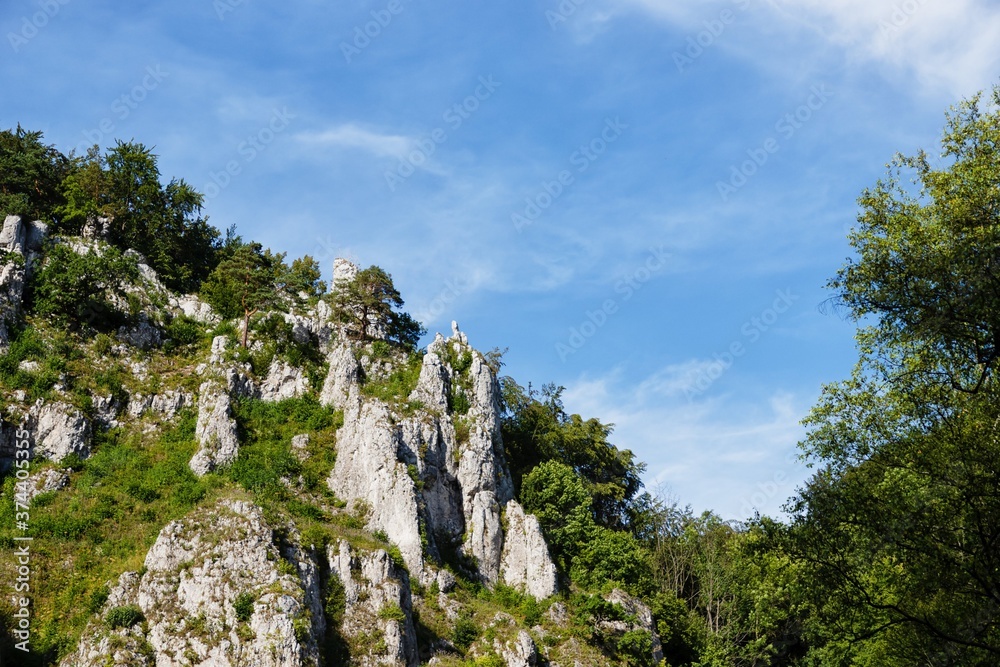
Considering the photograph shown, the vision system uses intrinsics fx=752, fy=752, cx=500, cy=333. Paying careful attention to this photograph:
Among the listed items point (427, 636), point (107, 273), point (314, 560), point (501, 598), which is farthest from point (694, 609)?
point (107, 273)

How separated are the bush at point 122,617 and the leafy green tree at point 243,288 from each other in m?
24.3

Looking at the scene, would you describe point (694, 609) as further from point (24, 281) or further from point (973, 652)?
point (24, 281)

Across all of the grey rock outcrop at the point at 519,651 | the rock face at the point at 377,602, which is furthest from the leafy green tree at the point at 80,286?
the grey rock outcrop at the point at 519,651

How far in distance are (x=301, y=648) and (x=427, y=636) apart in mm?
8483

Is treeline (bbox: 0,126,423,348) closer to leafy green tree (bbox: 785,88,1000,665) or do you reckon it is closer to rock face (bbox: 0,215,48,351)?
rock face (bbox: 0,215,48,351)

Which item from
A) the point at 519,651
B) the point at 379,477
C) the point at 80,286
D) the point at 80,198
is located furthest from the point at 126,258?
the point at 519,651

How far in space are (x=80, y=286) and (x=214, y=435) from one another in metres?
15.9

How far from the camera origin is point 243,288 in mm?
57500

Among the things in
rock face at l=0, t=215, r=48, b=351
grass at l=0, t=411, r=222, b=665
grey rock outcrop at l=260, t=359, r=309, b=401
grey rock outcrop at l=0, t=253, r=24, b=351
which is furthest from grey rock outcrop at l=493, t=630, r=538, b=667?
grey rock outcrop at l=0, t=253, r=24, b=351

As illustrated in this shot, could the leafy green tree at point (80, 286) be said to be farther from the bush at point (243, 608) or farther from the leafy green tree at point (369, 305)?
the bush at point (243, 608)

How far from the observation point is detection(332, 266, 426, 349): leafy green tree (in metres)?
58.5

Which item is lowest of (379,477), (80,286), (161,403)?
(379,477)

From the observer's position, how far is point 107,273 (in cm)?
5300

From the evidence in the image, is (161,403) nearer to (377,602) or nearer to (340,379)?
(340,379)
